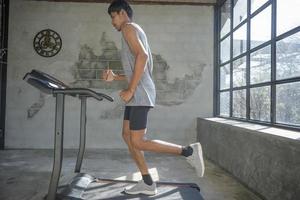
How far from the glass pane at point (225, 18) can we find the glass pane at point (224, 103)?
1.00m

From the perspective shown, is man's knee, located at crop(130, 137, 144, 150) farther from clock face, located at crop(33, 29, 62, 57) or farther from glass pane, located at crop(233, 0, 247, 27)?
clock face, located at crop(33, 29, 62, 57)

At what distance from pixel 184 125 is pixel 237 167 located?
2197 mm

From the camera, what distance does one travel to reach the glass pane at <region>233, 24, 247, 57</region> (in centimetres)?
416

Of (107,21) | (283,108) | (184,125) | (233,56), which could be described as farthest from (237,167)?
(107,21)

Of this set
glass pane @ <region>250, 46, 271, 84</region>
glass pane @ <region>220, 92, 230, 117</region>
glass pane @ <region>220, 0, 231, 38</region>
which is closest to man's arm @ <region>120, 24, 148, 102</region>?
glass pane @ <region>250, 46, 271, 84</region>

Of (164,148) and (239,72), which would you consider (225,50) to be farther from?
(164,148)

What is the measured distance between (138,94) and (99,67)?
325 cm

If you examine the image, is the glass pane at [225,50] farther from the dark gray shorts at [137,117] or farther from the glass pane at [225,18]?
the dark gray shorts at [137,117]

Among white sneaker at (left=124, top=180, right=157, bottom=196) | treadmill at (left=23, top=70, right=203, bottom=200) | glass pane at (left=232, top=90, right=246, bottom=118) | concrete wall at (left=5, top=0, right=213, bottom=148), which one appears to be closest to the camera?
treadmill at (left=23, top=70, right=203, bottom=200)

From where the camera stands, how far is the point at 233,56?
4.66 m

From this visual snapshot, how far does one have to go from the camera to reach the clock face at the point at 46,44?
5555mm

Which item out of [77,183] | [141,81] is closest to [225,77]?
[141,81]

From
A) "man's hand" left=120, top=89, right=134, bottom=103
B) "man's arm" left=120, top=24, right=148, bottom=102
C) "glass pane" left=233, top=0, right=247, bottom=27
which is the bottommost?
"man's hand" left=120, top=89, right=134, bottom=103

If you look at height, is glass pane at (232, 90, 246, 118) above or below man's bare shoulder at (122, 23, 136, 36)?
below
